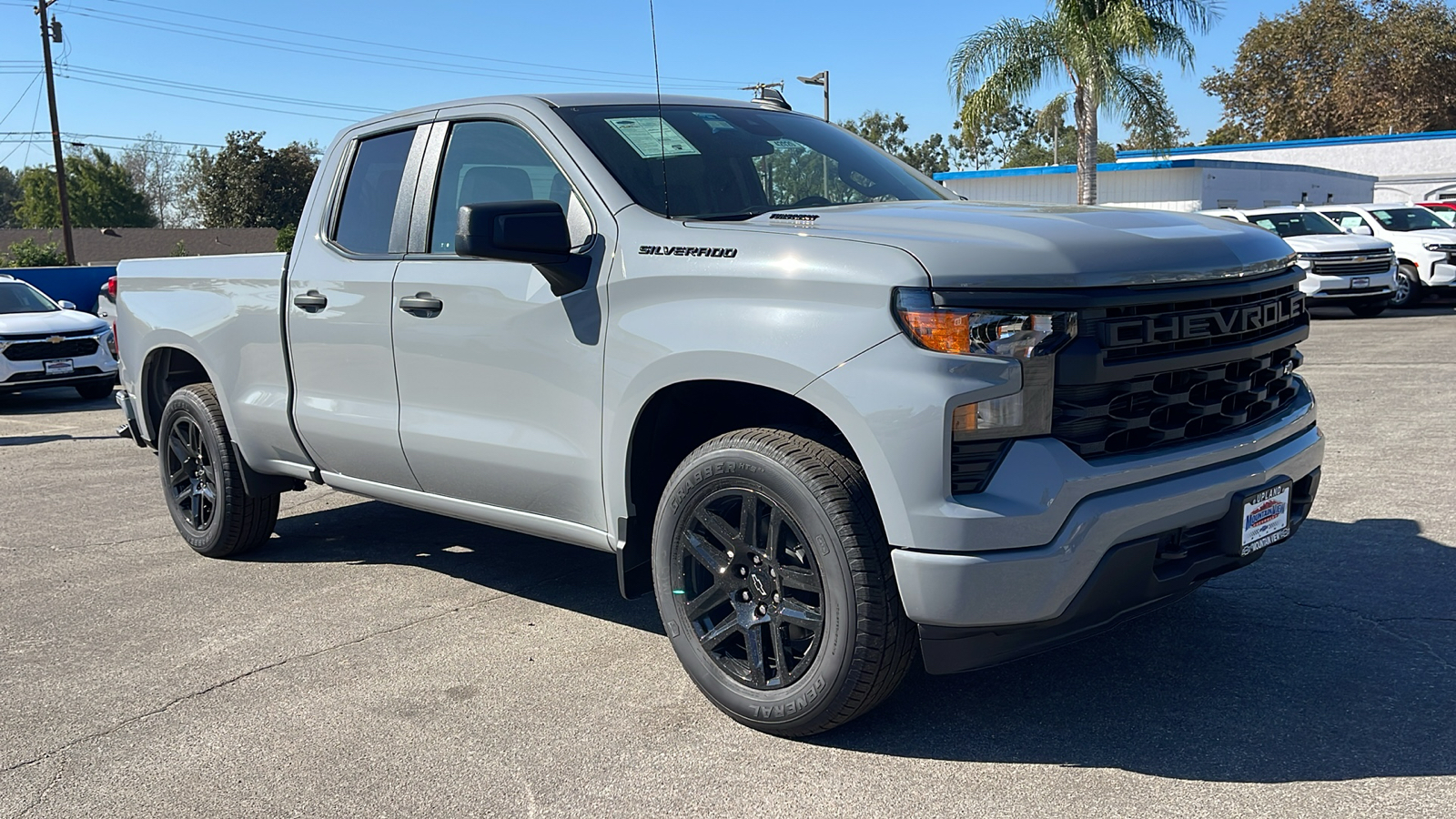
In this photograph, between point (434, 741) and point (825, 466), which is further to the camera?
point (434, 741)

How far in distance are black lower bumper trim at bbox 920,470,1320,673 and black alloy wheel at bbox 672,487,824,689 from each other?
37 centimetres

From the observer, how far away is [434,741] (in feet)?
12.2

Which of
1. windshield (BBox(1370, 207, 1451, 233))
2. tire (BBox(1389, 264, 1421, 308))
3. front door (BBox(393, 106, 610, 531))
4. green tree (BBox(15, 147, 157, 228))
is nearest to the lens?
front door (BBox(393, 106, 610, 531))

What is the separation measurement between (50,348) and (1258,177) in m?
37.1

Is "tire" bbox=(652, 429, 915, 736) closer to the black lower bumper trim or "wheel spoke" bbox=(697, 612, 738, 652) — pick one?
"wheel spoke" bbox=(697, 612, 738, 652)

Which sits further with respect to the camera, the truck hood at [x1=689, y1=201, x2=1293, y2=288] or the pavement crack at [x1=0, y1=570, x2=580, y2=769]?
the pavement crack at [x1=0, y1=570, x2=580, y2=769]

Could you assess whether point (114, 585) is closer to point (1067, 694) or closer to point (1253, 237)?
point (1067, 694)

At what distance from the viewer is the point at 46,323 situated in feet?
46.2

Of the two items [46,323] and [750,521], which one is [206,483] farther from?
[46,323]

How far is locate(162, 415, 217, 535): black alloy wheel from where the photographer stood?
19.7 feet

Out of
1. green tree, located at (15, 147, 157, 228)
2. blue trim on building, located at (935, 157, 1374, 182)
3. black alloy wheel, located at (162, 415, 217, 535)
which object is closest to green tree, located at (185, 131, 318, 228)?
green tree, located at (15, 147, 157, 228)

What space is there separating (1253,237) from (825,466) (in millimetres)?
1582

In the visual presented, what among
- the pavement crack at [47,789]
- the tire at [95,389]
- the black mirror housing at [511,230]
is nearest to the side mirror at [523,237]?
the black mirror housing at [511,230]

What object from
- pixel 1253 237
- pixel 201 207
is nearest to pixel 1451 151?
pixel 1253 237
